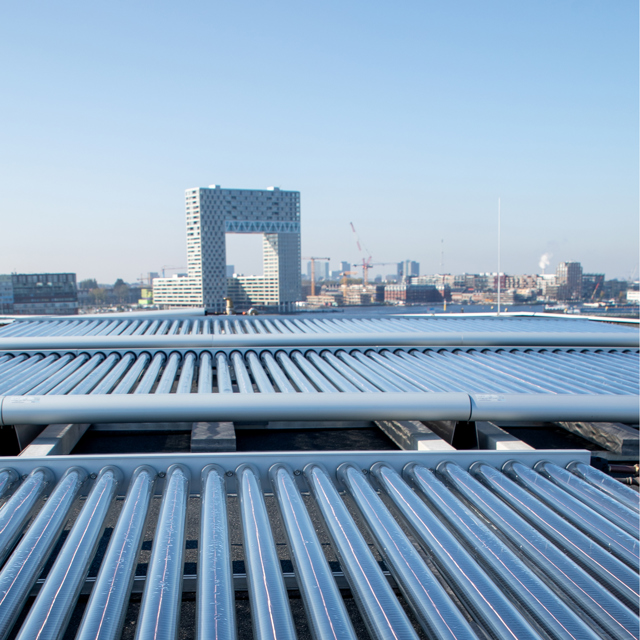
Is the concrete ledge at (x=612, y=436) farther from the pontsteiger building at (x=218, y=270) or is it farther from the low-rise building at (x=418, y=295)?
the pontsteiger building at (x=218, y=270)

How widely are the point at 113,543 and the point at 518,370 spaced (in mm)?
4920

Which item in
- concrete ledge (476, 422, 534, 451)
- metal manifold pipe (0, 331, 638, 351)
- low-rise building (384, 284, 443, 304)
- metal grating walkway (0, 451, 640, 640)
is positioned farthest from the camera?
low-rise building (384, 284, 443, 304)

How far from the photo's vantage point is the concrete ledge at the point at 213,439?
16.4 feet

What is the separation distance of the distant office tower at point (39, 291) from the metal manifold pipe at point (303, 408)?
451 feet

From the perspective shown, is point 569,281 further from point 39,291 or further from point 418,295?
point 39,291

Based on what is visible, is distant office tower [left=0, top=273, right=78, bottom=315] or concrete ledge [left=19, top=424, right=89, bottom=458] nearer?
concrete ledge [left=19, top=424, right=89, bottom=458]

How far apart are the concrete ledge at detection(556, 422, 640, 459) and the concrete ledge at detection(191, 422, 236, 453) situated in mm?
3785

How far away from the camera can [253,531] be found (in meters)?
2.51

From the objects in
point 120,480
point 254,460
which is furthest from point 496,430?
point 120,480

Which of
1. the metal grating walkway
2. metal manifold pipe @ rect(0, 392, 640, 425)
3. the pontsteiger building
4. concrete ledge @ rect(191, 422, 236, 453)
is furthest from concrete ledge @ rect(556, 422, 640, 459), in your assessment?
the pontsteiger building

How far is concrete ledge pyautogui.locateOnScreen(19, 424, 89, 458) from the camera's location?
3931 mm

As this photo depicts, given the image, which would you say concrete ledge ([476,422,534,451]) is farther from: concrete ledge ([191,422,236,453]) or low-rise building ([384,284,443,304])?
low-rise building ([384,284,443,304])

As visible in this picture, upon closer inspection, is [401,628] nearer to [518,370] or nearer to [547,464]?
[547,464]

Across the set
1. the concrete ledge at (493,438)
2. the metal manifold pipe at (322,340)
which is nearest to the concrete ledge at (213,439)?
the metal manifold pipe at (322,340)
